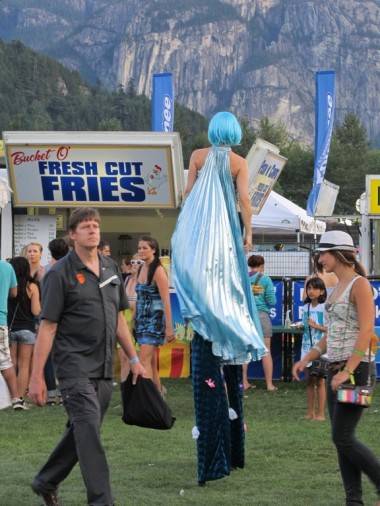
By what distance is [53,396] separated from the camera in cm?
1238

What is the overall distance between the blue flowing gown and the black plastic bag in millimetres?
673

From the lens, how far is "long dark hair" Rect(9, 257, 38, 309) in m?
11.9

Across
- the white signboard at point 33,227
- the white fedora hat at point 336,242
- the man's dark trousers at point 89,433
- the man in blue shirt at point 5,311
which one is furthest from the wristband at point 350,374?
the white signboard at point 33,227

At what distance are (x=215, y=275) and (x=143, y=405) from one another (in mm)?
1021

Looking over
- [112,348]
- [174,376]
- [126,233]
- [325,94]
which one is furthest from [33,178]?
[325,94]

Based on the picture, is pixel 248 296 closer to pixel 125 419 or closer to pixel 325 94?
pixel 125 419

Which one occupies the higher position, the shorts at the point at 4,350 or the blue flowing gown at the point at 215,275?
the blue flowing gown at the point at 215,275

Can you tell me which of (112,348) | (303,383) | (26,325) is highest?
(112,348)

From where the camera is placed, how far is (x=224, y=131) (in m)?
7.59

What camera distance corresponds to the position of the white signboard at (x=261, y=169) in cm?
1823

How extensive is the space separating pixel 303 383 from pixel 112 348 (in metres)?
8.54

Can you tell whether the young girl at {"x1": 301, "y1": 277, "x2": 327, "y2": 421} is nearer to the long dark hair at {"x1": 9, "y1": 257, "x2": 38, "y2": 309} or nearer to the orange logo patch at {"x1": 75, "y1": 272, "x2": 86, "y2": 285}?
the long dark hair at {"x1": 9, "y1": 257, "x2": 38, "y2": 309}

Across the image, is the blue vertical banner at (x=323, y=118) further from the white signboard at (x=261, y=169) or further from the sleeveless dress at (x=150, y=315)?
the sleeveless dress at (x=150, y=315)

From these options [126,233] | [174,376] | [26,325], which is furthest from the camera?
[126,233]
